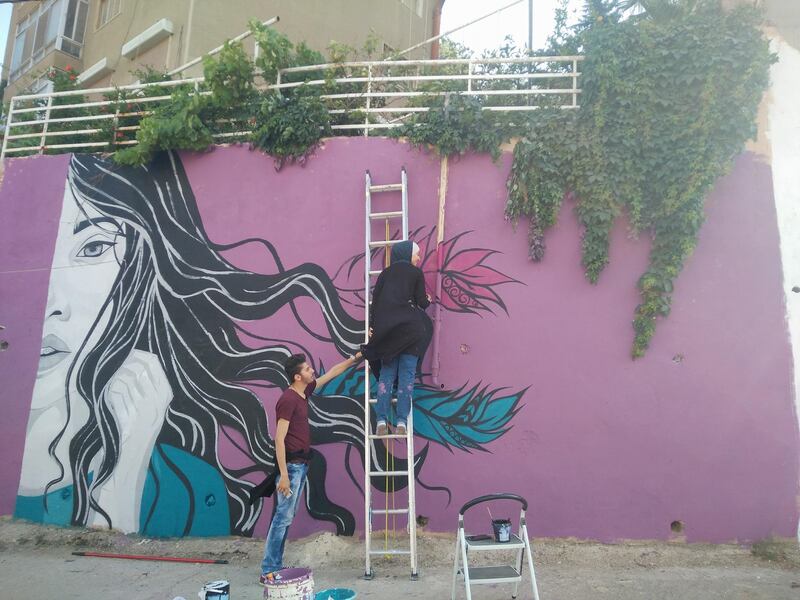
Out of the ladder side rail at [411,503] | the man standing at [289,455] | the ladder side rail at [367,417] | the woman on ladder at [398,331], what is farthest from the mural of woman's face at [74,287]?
the ladder side rail at [411,503]

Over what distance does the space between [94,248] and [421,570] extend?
477cm

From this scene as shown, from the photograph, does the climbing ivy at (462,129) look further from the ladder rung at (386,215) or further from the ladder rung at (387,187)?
the ladder rung at (386,215)

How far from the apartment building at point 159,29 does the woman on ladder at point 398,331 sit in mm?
5617

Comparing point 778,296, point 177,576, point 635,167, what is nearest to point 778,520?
point 778,296

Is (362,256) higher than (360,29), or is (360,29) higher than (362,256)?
(360,29)

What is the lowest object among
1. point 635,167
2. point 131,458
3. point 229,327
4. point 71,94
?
point 131,458

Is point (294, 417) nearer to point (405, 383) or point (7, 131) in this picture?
point (405, 383)

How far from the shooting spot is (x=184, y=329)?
651cm

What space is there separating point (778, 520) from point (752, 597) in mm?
1175

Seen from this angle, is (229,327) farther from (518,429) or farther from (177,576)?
(518,429)

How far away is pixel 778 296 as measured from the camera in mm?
5691

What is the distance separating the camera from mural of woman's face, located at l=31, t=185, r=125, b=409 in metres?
6.80

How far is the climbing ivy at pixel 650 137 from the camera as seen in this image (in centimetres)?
567

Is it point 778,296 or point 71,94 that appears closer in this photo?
point 778,296
